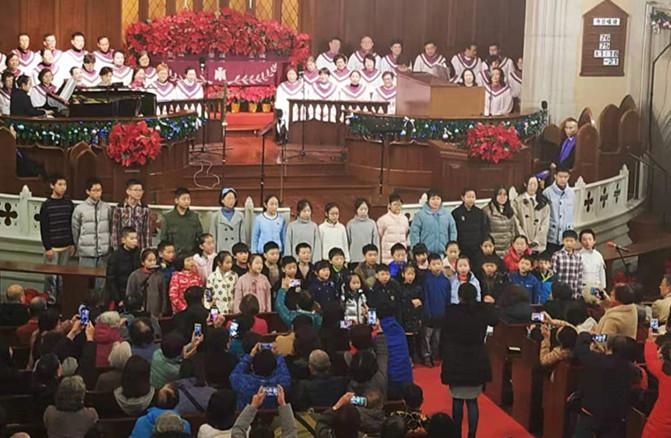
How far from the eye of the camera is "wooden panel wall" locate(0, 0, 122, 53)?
18.9m

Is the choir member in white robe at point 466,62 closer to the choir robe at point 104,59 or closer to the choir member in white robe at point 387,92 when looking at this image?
the choir member in white robe at point 387,92

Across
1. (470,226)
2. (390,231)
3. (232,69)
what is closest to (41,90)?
(232,69)

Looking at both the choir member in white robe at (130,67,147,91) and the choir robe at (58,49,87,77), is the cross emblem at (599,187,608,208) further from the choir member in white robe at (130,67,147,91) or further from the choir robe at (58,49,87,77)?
the choir robe at (58,49,87,77)

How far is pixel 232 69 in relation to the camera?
18891 millimetres

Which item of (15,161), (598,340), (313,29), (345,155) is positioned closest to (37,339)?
(598,340)

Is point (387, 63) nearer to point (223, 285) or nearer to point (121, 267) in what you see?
point (121, 267)

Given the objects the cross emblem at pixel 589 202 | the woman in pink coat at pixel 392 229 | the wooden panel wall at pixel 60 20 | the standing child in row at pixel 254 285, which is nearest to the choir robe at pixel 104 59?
the wooden panel wall at pixel 60 20

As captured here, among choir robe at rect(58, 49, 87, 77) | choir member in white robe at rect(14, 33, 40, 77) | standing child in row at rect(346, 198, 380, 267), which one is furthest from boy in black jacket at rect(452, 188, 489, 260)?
choir member in white robe at rect(14, 33, 40, 77)

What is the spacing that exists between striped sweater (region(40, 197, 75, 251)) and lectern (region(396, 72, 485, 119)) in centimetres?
492

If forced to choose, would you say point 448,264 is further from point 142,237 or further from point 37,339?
point 37,339

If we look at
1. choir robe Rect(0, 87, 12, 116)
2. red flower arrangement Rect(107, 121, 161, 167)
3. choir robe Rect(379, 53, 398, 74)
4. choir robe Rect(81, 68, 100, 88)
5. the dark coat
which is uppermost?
choir robe Rect(379, 53, 398, 74)

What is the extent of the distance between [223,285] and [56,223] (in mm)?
2303

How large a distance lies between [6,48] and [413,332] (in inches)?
397

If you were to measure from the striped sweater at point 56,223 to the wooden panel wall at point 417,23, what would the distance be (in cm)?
908
